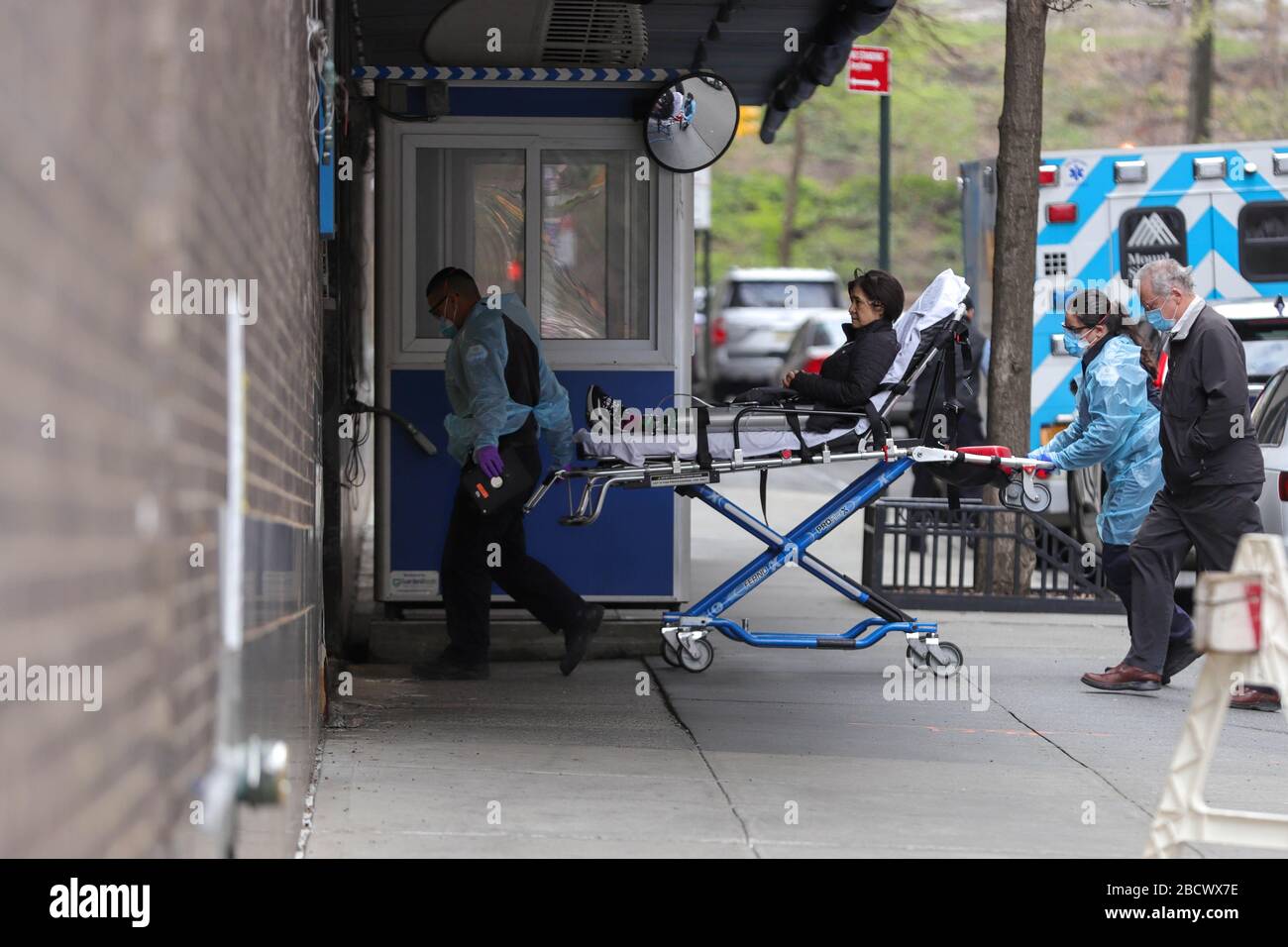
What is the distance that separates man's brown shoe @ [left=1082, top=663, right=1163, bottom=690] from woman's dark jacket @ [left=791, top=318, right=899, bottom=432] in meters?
1.72

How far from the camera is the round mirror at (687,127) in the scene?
8500mm

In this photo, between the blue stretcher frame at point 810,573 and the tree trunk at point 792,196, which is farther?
the tree trunk at point 792,196

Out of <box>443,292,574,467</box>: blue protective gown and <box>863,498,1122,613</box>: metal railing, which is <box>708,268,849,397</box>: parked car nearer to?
<box>863,498,1122,613</box>: metal railing

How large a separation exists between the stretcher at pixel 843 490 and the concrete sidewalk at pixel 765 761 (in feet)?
0.77

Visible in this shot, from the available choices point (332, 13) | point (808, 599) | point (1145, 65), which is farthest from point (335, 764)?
point (1145, 65)

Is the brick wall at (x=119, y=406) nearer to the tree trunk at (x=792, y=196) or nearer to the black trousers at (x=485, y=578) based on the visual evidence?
the black trousers at (x=485, y=578)

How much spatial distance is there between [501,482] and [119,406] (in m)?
5.61

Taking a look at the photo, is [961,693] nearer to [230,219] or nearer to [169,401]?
[230,219]

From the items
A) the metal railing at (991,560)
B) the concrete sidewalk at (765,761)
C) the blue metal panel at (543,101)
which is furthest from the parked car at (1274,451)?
the blue metal panel at (543,101)

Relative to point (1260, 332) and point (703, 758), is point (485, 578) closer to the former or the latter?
point (703, 758)

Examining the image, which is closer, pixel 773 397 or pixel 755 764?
pixel 755 764

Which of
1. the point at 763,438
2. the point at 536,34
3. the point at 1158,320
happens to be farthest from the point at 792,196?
the point at 763,438

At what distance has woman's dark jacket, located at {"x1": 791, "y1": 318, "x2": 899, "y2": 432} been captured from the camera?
7.70 metres

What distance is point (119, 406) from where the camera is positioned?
1.99 m
